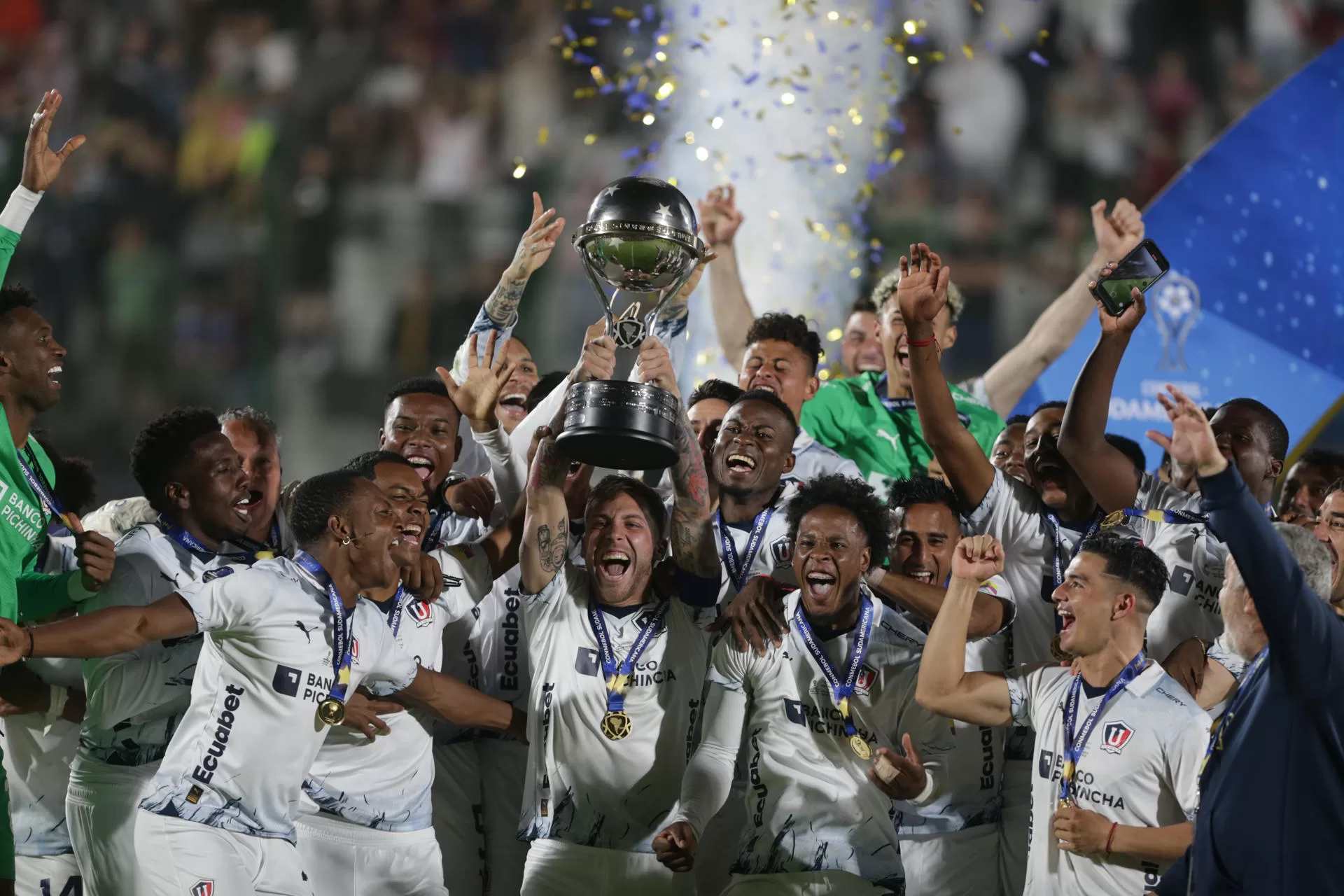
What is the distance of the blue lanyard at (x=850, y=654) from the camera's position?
397cm

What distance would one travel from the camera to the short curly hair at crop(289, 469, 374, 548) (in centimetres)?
379

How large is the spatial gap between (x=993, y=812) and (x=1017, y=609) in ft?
1.91

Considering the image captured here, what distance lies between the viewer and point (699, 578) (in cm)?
418

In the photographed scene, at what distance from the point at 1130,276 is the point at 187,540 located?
2578 mm

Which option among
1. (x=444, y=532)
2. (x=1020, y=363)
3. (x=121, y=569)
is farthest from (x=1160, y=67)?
(x=121, y=569)

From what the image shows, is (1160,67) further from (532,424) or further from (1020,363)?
(532,424)

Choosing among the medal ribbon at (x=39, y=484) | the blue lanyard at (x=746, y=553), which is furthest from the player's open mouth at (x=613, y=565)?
the medal ribbon at (x=39, y=484)

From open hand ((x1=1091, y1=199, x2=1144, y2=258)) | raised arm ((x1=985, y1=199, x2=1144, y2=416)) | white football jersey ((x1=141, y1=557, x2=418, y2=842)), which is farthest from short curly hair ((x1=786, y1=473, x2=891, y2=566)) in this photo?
raised arm ((x1=985, y1=199, x2=1144, y2=416))

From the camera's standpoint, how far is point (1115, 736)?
11.9 feet

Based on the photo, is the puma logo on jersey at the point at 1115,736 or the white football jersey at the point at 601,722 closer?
the puma logo on jersey at the point at 1115,736

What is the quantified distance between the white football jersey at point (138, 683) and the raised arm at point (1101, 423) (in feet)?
7.67

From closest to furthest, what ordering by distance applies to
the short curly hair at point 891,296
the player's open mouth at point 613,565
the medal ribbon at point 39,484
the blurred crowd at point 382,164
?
the player's open mouth at point 613,565, the medal ribbon at point 39,484, the short curly hair at point 891,296, the blurred crowd at point 382,164

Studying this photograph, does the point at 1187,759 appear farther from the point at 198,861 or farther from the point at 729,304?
the point at 729,304

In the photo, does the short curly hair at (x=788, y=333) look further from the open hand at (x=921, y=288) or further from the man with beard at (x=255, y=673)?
the man with beard at (x=255, y=673)
